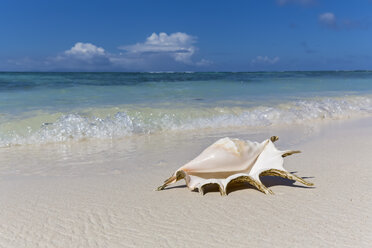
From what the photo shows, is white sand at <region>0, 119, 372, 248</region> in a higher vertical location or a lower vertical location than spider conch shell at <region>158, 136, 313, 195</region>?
lower

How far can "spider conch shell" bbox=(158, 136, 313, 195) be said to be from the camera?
2.71 meters

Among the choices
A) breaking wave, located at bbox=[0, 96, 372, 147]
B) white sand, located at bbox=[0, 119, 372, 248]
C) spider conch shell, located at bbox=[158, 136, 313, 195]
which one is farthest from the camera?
breaking wave, located at bbox=[0, 96, 372, 147]

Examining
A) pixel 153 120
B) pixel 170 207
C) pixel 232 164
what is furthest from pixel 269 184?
pixel 153 120

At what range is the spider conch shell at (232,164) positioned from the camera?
2711 millimetres

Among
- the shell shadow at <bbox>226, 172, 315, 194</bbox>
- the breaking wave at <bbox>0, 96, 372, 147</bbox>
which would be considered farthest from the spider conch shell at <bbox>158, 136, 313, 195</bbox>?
the breaking wave at <bbox>0, 96, 372, 147</bbox>

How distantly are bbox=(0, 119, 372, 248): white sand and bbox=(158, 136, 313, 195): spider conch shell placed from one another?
0.38 ft

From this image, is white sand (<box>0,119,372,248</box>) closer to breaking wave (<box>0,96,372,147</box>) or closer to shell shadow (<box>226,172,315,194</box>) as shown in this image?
shell shadow (<box>226,172,315,194</box>)

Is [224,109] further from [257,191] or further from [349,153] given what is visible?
[257,191]

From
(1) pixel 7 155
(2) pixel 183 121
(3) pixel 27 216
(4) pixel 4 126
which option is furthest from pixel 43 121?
(3) pixel 27 216

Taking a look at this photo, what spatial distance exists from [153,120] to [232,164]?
13.8 feet

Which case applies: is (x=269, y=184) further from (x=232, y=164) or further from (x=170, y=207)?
(x=170, y=207)

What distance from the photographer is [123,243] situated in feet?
6.29

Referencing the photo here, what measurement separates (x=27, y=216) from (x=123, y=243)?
780mm

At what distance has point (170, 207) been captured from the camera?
A: 242 cm
